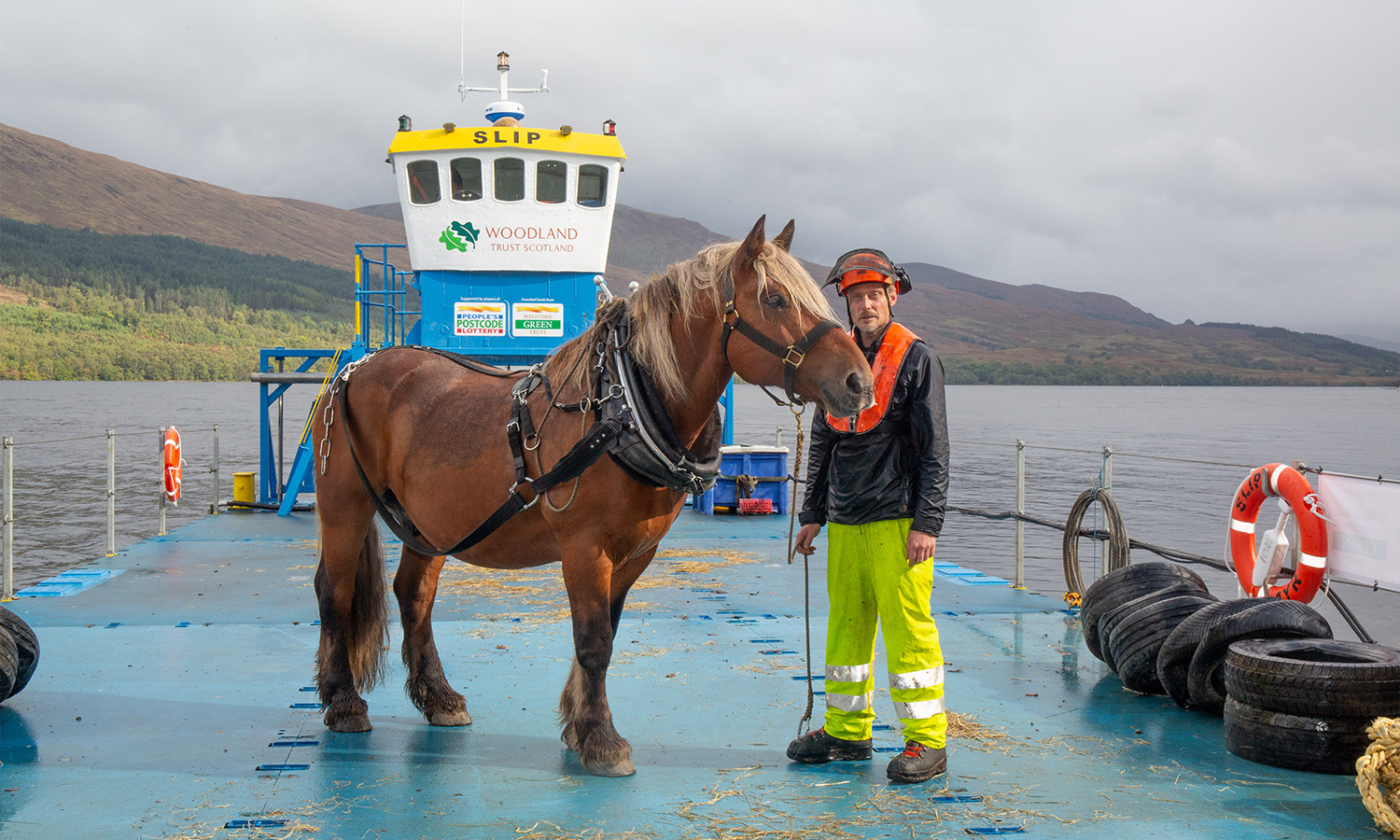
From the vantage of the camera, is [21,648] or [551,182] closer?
[21,648]

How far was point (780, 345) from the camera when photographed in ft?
10.3

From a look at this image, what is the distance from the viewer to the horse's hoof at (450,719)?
4086 millimetres

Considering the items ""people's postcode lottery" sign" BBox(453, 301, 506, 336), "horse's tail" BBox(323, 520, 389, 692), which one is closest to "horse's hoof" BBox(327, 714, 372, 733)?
"horse's tail" BBox(323, 520, 389, 692)

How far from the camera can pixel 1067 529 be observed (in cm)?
680

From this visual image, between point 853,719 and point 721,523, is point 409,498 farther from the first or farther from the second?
point 721,523

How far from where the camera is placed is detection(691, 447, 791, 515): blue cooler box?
12.1 m

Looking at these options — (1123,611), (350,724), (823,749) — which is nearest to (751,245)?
(823,749)

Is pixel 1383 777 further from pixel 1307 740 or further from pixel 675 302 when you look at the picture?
pixel 675 302

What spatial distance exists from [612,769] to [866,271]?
2.04m

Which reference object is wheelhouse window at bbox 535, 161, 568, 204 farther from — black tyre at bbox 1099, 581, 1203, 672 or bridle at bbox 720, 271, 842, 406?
bridle at bbox 720, 271, 842, 406

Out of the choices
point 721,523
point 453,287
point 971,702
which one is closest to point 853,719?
point 971,702

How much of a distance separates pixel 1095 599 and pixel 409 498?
349 cm

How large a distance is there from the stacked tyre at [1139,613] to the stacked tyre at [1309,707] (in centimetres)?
75

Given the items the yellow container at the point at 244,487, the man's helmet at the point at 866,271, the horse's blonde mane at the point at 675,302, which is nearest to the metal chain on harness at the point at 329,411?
the horse's blonde mane at the point at 675,302
